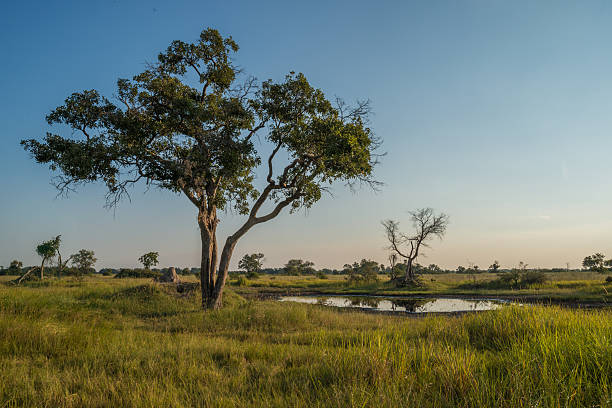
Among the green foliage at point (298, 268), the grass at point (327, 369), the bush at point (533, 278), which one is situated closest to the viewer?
the grass at point (327, 369)

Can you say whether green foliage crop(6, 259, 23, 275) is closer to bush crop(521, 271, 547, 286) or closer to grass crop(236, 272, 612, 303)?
grass crop(236, 272, 612, 303)

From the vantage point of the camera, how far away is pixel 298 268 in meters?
94.4

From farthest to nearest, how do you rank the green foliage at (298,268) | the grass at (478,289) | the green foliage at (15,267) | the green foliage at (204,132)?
1. the green foliage at (298,268)
2. the green foliage at (15,267)
3. the grass at (478,289)
4. the green foliage at (204,132)

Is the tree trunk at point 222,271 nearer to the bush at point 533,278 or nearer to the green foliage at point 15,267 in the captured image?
the bush at point 533,278

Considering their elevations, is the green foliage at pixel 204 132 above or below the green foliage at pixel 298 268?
above

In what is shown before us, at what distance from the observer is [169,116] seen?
52.4 feet

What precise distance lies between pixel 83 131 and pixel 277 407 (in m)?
17.3

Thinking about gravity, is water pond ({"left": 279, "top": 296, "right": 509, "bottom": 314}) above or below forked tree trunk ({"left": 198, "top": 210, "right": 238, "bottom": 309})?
below

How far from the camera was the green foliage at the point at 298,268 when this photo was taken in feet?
282

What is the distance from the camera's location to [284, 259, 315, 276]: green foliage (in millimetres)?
86062

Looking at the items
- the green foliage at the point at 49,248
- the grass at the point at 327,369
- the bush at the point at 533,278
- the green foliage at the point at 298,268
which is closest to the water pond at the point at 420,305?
the grass at the point at 327,369

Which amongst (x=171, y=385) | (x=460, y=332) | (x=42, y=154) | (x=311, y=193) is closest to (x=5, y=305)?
(x=42, y=154)

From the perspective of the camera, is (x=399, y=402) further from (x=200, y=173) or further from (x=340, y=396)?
(x=200, y=173)

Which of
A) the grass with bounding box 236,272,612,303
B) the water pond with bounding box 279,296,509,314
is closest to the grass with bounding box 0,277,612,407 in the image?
the water pond with bounding box 279,296,509,314
